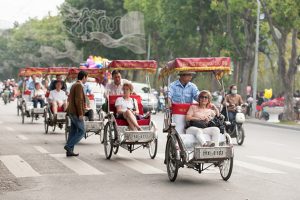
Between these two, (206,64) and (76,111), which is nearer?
(206,64)

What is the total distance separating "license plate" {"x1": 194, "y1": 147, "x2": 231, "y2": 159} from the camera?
1020 centimetres

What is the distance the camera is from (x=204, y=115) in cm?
1130

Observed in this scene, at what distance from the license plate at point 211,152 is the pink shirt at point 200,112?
110 cm

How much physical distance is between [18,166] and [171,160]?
3.26m

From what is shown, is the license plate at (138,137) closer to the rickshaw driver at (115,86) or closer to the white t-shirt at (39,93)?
the rickshaw driver at (115,86)

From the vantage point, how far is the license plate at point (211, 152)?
1020 cm

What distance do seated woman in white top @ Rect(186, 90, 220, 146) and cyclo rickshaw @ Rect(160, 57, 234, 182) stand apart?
0.11 m

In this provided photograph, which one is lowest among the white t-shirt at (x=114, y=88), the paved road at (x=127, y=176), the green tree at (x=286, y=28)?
the paved road at (x=127, y=176)

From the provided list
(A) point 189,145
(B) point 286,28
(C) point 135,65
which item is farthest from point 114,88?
(B) point 286,28

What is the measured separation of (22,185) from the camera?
1006cm

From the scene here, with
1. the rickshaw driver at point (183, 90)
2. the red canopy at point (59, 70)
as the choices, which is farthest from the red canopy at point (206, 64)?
the red canopy at point (59, 70)

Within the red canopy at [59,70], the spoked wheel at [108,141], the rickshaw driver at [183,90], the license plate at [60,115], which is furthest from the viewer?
the red canopy at [59,70]

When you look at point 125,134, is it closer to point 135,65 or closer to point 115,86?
point 115,86

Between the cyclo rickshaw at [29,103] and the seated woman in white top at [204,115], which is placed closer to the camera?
the seated woman in white top at [204,115]
